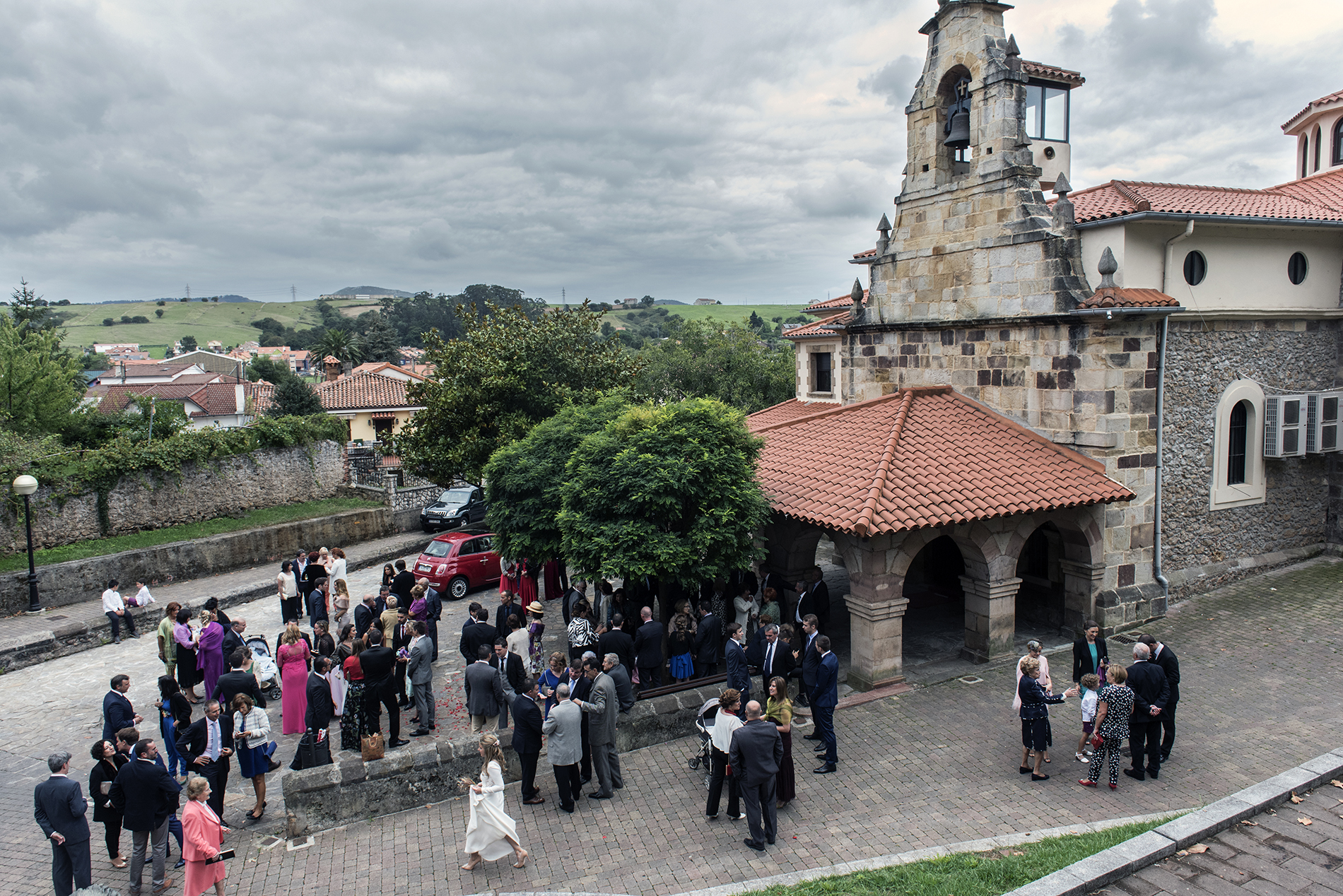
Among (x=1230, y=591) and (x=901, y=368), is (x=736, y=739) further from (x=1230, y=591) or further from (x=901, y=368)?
(x=1230, y=591)

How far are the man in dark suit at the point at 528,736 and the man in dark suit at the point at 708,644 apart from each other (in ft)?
10.5

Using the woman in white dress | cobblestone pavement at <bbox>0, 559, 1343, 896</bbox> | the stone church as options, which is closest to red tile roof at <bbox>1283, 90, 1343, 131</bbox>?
the stone church

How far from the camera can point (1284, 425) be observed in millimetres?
15516

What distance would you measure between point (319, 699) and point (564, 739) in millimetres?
3217

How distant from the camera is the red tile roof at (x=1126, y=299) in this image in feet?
42.8

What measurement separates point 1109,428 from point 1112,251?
295cm

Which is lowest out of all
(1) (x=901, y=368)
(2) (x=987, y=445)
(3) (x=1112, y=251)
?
(2) (x=987, y=445)

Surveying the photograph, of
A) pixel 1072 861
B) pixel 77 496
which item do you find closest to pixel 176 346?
pixel 77 496

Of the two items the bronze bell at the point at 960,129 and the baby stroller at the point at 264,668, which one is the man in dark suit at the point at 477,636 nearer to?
the baby stroller at the point at 264,668

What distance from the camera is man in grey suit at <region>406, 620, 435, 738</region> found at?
11.1 metres

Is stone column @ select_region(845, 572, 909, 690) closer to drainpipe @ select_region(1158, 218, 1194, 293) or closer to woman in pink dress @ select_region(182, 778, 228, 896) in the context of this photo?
drainpipe @ select_region(1158, 218, 1194, 293)

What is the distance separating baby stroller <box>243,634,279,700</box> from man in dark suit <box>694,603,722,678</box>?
21.7ft

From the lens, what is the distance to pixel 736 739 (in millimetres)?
7949

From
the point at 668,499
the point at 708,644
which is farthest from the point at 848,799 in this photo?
the point at 668,499
